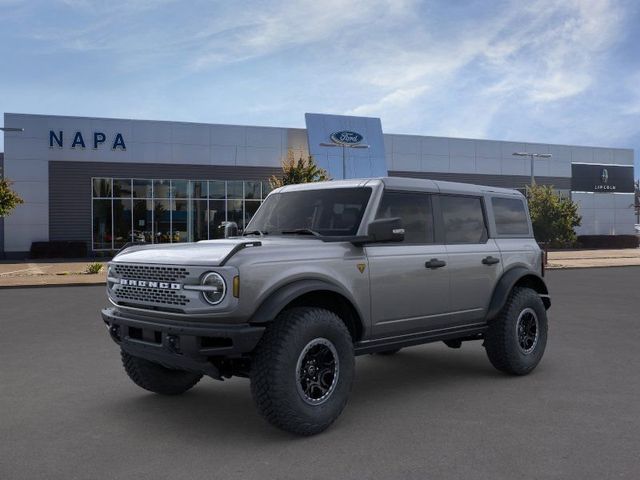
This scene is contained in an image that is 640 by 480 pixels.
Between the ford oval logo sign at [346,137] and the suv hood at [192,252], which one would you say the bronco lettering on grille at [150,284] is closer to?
the suv hood at [192,252]

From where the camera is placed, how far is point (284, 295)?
452 centimetres

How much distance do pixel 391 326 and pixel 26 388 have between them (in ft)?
12.1

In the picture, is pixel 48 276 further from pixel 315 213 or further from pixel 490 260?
pixel 490 260

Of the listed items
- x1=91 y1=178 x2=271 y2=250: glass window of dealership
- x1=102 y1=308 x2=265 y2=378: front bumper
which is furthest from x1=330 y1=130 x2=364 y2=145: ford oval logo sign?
x1=102 y1=308 x2=265 y2=378: front bumper

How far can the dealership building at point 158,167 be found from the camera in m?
31.2

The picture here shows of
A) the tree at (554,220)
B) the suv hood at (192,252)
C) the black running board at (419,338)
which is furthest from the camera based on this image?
the tree at (554,220)

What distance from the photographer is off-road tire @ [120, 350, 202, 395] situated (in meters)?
5.64

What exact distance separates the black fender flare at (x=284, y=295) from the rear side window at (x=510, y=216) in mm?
2654

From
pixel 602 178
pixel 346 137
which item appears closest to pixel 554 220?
pixel 346 137

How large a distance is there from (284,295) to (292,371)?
546 millimetres

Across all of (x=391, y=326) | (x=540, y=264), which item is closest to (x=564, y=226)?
(x=540, y=264)

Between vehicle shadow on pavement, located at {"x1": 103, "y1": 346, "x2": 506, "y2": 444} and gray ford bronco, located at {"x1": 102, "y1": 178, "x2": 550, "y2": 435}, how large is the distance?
27 cm

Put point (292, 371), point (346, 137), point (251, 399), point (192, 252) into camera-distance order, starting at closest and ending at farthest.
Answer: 1. point (292, 371)
2. point (192, 252)
3. point (251, 399)
4. point (346, 137)

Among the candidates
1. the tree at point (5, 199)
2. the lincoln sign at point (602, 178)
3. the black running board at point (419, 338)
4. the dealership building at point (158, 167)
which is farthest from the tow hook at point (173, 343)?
the lincoln sign at point (602, 178)
